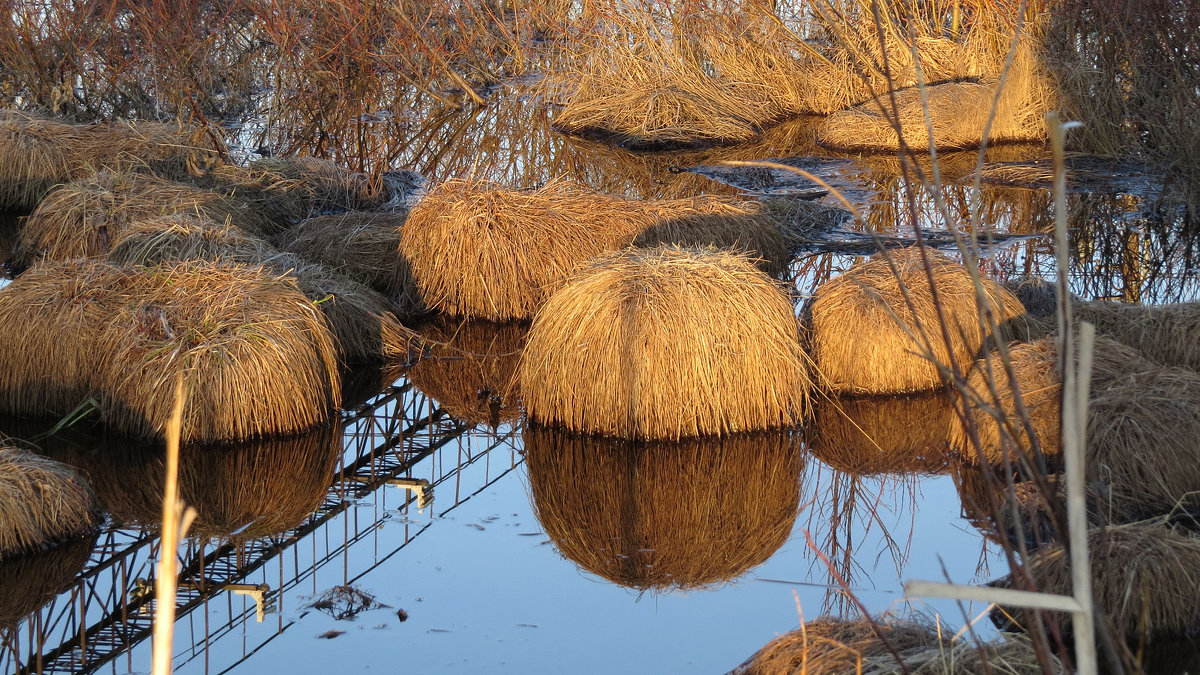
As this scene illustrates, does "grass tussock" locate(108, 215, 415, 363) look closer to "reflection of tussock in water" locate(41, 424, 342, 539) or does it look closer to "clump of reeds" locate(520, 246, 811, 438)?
"reflection of tussock in water" locate(41, 424, 342, 539)

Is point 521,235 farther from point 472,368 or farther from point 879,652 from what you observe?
point 879,652

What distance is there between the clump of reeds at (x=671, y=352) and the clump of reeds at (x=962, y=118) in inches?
312

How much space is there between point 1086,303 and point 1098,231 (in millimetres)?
3894

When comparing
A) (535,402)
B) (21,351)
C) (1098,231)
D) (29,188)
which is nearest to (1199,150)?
(1098,231)

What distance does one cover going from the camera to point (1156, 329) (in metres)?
6.37

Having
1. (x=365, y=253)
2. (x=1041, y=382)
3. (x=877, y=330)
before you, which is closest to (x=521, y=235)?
(x=365, y=253)

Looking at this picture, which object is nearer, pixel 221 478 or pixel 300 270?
pixel 221 478

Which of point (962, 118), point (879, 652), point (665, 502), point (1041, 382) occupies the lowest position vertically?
point (665, 502)

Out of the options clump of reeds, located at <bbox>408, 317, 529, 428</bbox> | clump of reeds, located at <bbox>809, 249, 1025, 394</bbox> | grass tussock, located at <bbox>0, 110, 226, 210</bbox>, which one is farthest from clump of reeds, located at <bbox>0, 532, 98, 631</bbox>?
grass tussock, located at <bbox>0, 110, 226, 210</bbox>

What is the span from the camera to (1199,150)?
36.3 ft

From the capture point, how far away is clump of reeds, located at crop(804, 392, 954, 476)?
19.6 ft

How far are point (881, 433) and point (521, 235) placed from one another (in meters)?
2.74

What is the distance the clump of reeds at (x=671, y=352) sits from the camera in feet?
19.8

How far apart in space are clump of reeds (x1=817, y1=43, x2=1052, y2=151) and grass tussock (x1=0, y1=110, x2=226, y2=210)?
6.56m
